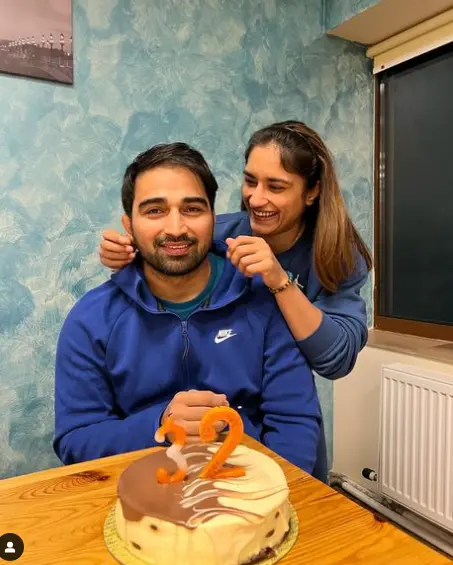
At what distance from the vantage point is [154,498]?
2.49ft

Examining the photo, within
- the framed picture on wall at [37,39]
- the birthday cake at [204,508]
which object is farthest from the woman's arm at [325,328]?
the framed picture on wall at [37,39]

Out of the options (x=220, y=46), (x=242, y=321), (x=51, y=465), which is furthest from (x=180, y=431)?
(x=220, y=46)

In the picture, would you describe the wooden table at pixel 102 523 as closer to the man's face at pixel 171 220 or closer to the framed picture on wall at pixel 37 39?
the man's face at pixel 171 220

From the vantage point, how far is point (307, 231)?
1.60 meters

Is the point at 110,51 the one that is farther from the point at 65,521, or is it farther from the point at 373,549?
the point at 373,549

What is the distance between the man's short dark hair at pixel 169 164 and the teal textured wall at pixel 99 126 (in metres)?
0.82

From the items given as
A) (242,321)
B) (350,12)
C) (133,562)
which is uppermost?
A: (350,12)

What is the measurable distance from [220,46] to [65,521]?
208 cm

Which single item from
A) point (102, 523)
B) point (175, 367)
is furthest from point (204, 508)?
point (175, 367)

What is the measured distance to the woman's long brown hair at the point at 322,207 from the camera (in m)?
1.45

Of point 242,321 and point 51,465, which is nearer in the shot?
point 242,321

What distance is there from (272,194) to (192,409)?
2.41ft

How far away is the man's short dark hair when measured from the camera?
1.25 meters

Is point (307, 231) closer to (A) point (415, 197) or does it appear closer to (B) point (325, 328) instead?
(B) point (325, 328)
